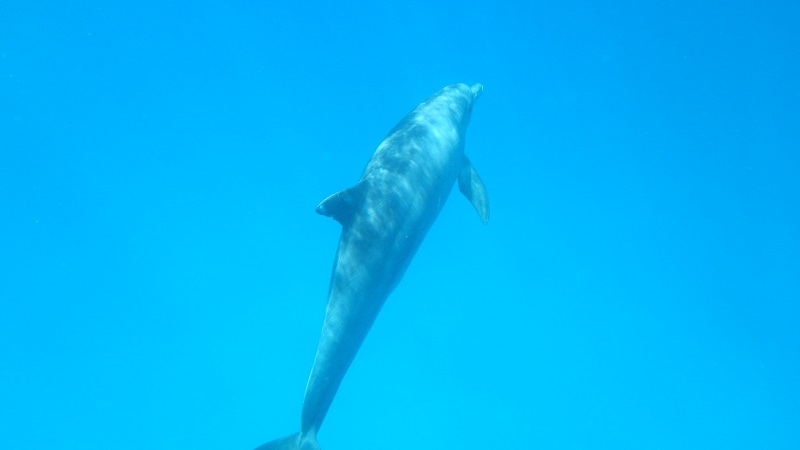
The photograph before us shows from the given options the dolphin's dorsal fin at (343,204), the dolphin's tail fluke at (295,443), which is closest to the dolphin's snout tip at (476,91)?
the dolphin's dorsal fin at (343,204)

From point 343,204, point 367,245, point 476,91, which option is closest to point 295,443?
point 367,245

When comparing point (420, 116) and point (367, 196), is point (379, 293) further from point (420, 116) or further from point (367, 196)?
point (420, 116)

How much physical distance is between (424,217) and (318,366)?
244 centimetres

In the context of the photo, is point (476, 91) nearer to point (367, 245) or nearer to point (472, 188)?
point (472, 188)

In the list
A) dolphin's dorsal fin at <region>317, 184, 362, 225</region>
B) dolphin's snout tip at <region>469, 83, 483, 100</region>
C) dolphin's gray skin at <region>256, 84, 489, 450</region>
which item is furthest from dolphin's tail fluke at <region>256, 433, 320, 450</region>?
dolphin's snout tip at <region>469, 83, 483, 100</region>

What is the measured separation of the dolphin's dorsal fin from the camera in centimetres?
814

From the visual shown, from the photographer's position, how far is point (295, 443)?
29.3 feet

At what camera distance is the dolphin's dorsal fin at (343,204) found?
8.14 metres

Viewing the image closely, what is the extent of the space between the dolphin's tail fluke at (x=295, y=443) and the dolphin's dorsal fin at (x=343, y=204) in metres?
2.98

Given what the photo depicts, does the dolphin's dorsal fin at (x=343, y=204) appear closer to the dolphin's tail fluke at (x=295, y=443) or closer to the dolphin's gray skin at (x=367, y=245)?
the dolphin's gray skin at (x=367, y=245)

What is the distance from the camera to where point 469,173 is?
10.9 m

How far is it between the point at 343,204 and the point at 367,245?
1.95 feet

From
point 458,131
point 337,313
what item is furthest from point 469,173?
point 337,313

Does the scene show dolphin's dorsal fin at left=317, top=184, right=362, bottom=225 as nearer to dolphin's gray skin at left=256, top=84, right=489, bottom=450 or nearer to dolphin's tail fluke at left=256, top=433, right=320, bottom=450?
dolphin's gray skin at left=256, top=84, right=489, bottom=450
